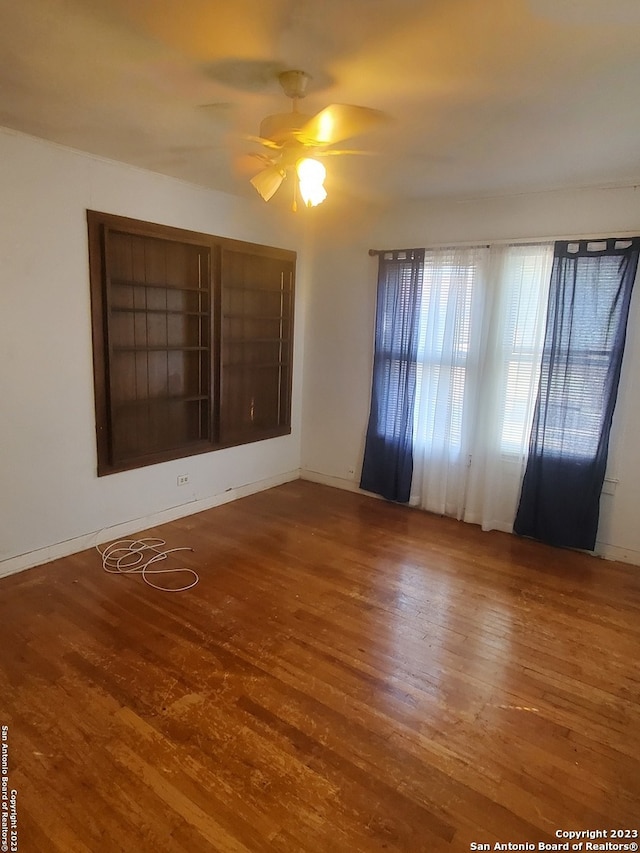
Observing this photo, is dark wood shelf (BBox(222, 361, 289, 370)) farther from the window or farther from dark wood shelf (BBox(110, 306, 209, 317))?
dark wood shelf (BBox(110, 306, 209, 317))

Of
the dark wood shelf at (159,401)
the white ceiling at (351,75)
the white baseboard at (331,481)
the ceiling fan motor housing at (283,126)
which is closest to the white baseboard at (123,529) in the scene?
the white baseboard at (331,481)

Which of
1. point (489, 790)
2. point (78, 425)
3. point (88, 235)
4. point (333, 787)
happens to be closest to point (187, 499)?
point (78, 425)

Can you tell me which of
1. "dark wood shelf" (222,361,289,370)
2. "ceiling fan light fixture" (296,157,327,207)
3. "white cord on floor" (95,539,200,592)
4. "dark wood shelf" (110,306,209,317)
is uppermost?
"ceiling fan light fixture" (296,157,327,207)

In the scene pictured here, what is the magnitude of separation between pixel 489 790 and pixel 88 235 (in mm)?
3596

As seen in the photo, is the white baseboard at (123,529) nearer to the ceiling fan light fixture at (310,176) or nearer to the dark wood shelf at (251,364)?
the dark wood shelf at (251,364)

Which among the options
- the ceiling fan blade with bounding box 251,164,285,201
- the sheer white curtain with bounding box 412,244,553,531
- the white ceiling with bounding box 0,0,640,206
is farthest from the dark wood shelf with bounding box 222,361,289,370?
the ceiling fan blade with bounding box 251,164,285,201

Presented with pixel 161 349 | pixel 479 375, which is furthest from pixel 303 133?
pixel 479 375

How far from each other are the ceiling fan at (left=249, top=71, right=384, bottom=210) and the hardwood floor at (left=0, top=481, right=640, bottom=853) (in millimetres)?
2257

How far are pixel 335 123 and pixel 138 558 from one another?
288cm

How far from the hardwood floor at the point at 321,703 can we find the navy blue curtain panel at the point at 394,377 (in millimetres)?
1167

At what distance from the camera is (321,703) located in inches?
88.4

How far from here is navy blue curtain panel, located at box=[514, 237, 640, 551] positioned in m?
3.54

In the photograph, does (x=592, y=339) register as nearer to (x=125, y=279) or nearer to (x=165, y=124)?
(x=165, y=124)

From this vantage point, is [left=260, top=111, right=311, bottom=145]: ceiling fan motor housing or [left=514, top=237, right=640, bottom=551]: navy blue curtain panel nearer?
[left=260, top=111, right=311, bottom=145]: ceiling fan motor housing
